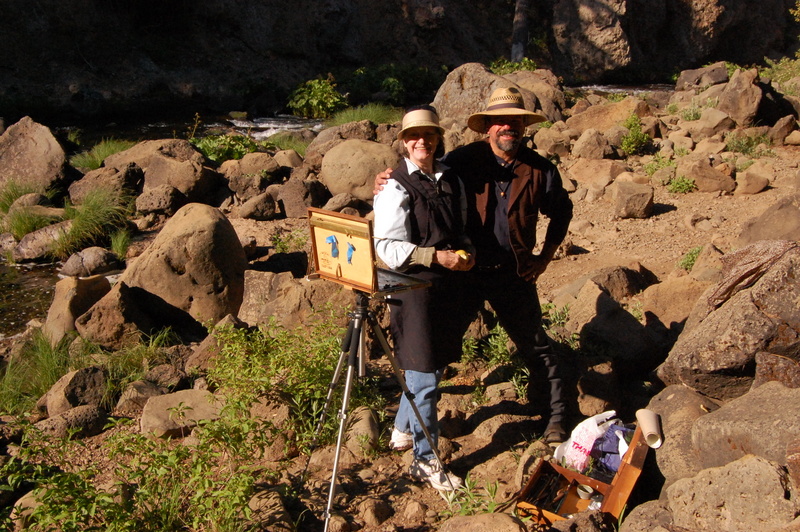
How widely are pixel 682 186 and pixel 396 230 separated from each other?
6.62 meters

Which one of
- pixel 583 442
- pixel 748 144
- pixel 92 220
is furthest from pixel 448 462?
pixel 748 144

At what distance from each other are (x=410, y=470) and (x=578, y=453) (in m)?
0.83

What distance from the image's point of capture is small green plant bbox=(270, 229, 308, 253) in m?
8.53

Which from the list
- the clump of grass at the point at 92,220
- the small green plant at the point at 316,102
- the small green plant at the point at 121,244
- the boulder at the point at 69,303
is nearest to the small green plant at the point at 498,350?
the boulder at the point at 69,303

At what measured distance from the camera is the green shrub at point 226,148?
40.2 feet

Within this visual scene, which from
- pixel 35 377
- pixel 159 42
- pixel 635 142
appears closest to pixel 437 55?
pixel 159 42

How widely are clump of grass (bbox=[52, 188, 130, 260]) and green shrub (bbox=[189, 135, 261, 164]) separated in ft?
7.48

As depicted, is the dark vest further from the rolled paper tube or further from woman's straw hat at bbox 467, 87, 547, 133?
the rolled paper tube

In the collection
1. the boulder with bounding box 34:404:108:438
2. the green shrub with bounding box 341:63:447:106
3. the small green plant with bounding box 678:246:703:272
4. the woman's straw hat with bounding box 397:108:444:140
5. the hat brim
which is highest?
the woman's straw hat with bounding box 397:108:444:140

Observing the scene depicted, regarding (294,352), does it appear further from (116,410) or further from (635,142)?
(635,142)

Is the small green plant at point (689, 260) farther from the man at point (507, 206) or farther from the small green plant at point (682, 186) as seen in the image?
the man at point (507, 206)

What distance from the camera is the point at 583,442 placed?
3666 millimetres

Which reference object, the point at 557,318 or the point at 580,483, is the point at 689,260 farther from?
the point at 580,483

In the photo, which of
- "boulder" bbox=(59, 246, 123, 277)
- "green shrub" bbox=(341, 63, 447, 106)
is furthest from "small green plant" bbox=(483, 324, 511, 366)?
"green shrub" bbox=(341, 63, 447, 106)
